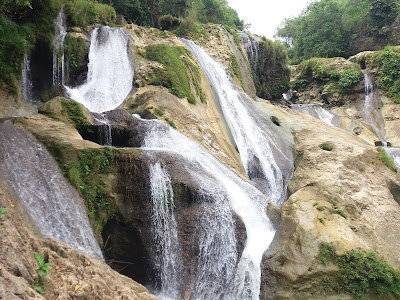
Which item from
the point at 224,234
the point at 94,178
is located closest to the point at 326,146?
the point at 224,234

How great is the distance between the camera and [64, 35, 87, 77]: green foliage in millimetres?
16547

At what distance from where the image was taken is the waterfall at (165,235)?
8.91m

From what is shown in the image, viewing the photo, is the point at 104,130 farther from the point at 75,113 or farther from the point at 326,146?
the point at 326,146

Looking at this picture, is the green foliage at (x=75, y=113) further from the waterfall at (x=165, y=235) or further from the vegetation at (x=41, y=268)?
the vegetation at (x=41, y=268)

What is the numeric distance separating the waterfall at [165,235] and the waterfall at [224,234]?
0.54m

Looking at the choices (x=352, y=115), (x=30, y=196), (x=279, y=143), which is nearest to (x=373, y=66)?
(x=352, y=115)

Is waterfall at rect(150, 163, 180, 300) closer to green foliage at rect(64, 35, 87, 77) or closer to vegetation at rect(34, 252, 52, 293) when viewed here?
vegetation at rect(34, 252, 52, 293)

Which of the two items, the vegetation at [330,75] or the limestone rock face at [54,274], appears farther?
the vegetation at [330,75]

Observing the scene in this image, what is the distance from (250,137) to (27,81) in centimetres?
1014

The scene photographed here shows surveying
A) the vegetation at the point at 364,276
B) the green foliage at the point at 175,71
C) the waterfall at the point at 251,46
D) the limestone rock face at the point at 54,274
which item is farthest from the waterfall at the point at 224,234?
the waterfall at the point at 251,46

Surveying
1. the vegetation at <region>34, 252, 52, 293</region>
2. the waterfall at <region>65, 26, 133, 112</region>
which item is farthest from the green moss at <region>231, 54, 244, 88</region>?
the vegetation at <region>34, 252, 52, 293</region>

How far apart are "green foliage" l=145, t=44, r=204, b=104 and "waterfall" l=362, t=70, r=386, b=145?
14.5 m

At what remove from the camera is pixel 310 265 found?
8812 mm

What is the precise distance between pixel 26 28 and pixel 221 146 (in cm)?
889
